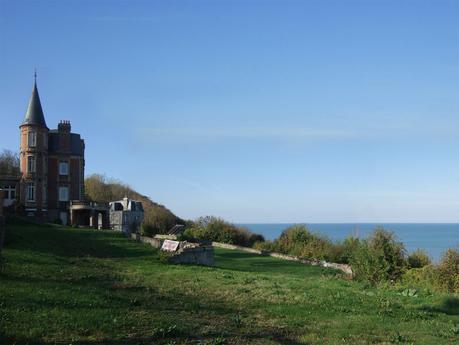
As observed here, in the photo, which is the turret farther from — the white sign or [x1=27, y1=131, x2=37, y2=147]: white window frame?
the white sign

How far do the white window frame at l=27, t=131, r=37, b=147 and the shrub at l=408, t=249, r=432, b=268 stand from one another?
40.7 meters

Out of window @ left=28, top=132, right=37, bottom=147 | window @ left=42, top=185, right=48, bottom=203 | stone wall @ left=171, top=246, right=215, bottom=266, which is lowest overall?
stone wall @ left=171, top=246, right=215, bottom=266

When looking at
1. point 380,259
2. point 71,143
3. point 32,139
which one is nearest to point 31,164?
point 32,139

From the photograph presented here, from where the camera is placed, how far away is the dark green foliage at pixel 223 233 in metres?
51.4

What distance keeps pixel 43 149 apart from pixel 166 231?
1546 centimetres

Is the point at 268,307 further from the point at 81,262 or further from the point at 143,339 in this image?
the point at 81,262

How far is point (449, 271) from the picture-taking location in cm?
2119

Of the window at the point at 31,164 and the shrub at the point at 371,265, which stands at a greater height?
the window at the point at 31,164

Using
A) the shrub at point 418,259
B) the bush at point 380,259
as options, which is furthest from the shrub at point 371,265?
the shrub at point 418,259

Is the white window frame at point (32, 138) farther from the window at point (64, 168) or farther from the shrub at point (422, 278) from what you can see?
the shrub at point (422, 278)

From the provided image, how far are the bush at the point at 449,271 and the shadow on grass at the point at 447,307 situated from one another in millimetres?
5790

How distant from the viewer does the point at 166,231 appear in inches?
2131

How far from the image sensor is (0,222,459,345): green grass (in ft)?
28.9

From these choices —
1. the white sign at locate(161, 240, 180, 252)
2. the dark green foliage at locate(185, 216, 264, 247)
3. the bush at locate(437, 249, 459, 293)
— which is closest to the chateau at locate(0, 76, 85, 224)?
the dark green foliage at locate(185, 216, 264, 247)
